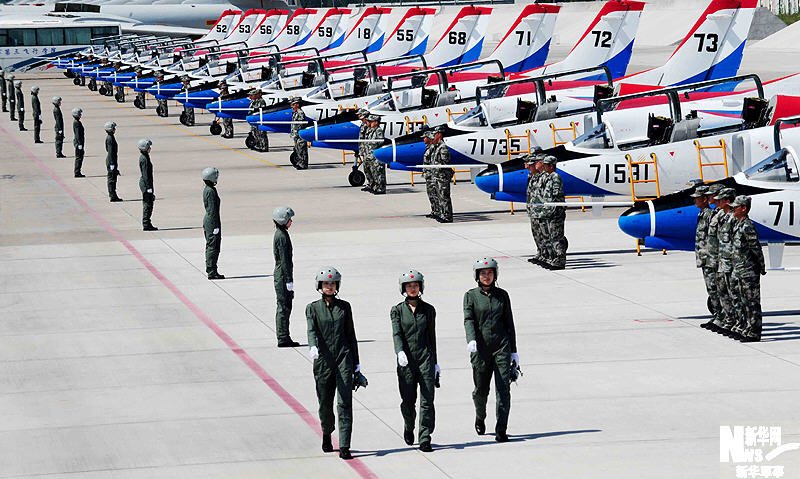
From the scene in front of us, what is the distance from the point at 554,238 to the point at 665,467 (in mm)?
10431

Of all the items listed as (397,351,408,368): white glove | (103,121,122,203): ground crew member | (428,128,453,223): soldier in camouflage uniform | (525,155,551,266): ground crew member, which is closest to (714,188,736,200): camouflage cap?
(525,155,551,266): ground crew member

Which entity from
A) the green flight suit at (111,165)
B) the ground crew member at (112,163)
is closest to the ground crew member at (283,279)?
the ground crew member at (112,163)

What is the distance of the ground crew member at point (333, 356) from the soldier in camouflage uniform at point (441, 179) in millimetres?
14904

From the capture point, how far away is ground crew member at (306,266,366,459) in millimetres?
12125

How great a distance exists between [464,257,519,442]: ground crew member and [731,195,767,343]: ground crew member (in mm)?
4856

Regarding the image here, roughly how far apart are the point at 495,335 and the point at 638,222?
24.6 ft

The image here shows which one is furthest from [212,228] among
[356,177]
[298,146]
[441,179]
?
[298,146]

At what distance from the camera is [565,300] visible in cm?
1944

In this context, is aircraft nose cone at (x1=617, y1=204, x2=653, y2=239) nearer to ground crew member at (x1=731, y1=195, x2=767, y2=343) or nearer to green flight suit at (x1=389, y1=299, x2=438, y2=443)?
ground crew member at (x1=731, y1=195, x2=767, y2=343)

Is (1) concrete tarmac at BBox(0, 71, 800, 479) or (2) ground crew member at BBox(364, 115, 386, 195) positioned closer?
(1) concrete tarmac at BBox(0, 71, 800, 479)

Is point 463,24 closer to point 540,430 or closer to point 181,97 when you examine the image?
point 181,97

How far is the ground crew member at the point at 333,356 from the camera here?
12.1 m

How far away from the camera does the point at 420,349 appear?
40.0 feet

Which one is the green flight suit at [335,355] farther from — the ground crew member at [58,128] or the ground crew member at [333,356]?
the ground crew member at [58,128]
